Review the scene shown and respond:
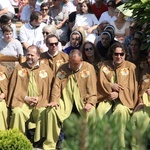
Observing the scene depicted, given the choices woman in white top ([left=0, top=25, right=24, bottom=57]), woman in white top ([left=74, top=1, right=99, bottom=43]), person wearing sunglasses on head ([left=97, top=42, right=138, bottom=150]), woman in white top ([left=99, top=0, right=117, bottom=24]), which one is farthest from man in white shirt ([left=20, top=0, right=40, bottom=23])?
person wearing sunglasses on head ([left=97, top=42, right=138, bottom=150])

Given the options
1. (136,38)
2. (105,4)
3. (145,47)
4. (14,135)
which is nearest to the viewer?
(14,135)

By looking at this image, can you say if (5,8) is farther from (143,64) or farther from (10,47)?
(143,64)

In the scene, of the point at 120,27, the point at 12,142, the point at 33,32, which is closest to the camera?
the point at 12,142

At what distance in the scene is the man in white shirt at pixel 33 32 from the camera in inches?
334

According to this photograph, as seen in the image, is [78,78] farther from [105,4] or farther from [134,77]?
[105,4]

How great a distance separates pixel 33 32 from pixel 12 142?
3879mm

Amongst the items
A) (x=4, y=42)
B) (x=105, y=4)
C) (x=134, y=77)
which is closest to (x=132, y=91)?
(x=134, y=77)

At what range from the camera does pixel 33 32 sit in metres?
8.55

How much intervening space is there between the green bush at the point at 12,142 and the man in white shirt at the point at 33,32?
3.55 metres

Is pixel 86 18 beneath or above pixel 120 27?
above

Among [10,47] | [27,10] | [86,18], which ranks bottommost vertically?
[10,47]

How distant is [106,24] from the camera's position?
8023 mm

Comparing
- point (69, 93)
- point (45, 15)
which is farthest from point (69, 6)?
point (69, 93)

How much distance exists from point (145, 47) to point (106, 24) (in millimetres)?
1844
